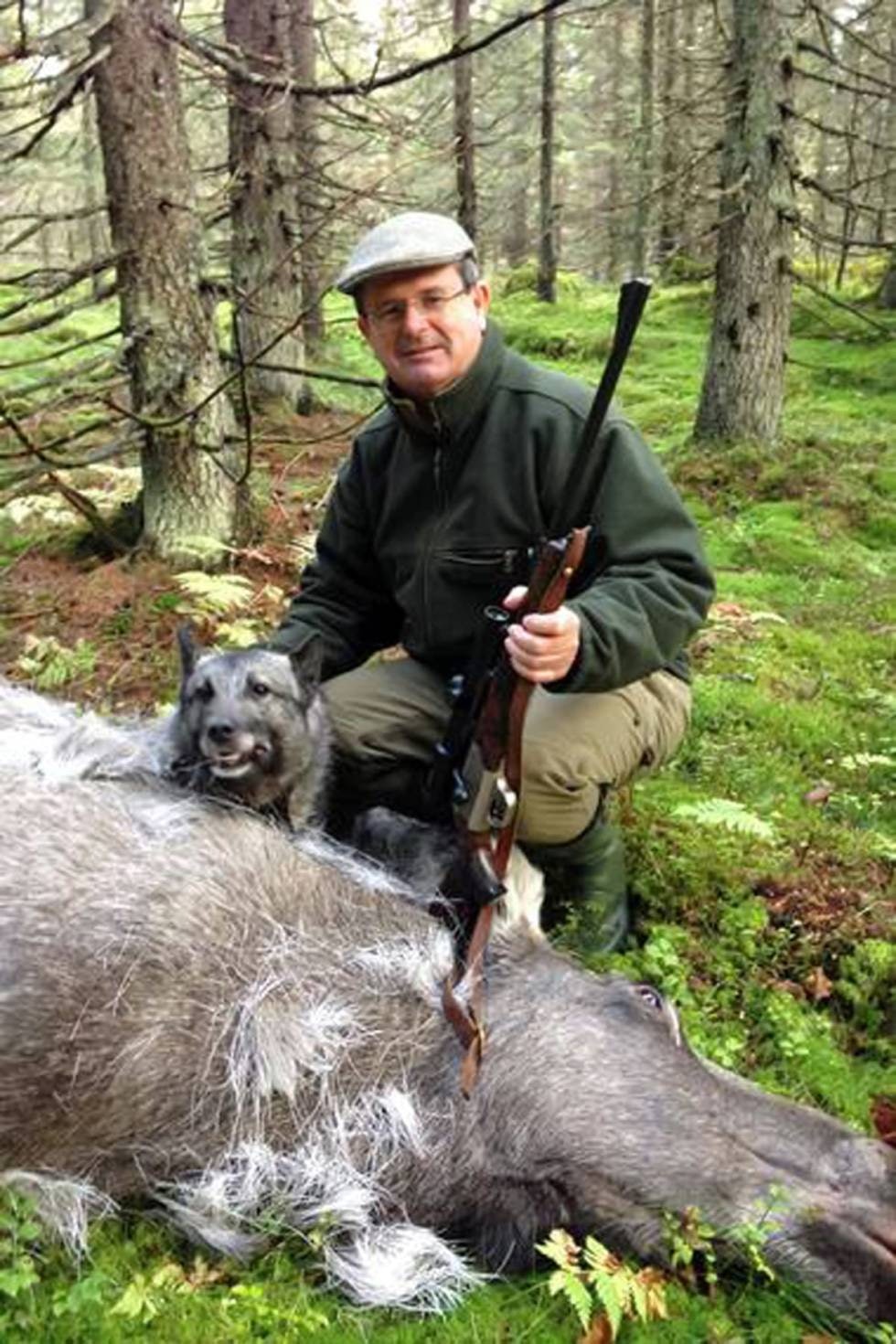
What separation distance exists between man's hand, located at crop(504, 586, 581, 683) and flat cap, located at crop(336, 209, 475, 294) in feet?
5.05

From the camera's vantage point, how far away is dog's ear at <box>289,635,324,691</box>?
5.37m

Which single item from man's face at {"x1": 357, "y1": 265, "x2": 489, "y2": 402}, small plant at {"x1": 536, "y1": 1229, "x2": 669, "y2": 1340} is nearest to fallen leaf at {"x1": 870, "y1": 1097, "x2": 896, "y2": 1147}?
small plant at {"x1": 536, "y1": 1229, "x2": 669, "y2": 1340}

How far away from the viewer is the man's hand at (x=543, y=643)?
4.00 m

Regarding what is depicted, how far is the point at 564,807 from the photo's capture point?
508cm

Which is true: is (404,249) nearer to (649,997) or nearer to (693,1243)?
(649,997)

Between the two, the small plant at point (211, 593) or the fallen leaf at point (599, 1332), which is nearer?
the fallen leaf at point (599, 1332)

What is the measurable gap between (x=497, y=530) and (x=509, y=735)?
1172mm

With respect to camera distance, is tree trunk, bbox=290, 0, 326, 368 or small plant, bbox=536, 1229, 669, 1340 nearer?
small plant, bbox=536, 1229, 669, 1340

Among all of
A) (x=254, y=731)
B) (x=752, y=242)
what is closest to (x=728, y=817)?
(x=254, y=731)

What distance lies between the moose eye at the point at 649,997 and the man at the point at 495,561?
3.19 feet

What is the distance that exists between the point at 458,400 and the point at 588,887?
2.21 m

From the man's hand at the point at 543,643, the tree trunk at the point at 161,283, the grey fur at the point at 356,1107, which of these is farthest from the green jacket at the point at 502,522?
the tree trunk at the point at 161,283

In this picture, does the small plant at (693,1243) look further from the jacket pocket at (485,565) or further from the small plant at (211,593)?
the small plant at (211,593)

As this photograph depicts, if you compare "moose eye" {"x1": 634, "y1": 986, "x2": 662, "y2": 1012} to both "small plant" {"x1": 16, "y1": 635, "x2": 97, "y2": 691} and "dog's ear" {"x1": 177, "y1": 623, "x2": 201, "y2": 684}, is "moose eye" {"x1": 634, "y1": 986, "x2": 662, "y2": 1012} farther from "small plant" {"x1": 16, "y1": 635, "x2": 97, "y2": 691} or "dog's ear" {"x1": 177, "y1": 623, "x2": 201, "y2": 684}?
"small plant" {"x1": 16, "y1": 635, "x2": 97, "y2": 691}
